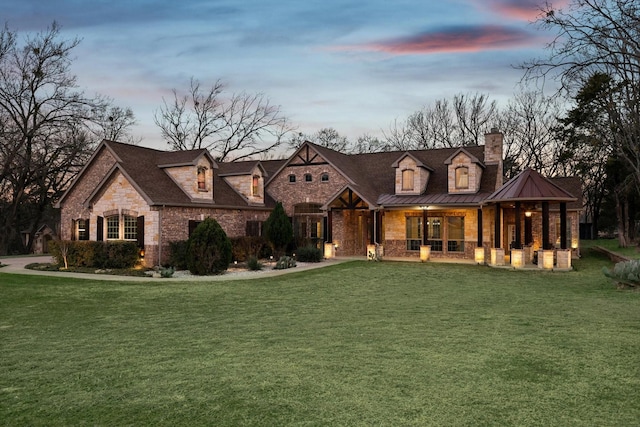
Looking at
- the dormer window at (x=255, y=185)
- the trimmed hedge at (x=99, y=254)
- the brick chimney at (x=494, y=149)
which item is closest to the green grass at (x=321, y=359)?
the trimmed hedge at (x=99, y=254)

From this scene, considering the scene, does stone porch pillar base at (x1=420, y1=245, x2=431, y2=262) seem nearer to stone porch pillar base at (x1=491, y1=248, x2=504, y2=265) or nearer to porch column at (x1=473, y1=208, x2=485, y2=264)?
porch column at (x1=473, y1=208, x2=485, y2=264)

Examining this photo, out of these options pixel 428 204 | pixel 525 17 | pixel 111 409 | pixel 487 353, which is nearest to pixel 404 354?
pixel 487 353

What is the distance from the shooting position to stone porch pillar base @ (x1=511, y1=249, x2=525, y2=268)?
19.7 meters

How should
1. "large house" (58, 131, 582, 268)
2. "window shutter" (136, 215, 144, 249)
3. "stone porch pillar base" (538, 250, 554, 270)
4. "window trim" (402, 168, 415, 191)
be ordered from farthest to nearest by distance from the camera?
"window trim" (402, 168, 415, 191)
"large house" (58, 131, 582, 268)
"window shutter" (136, 215, 144, 249)
"stone porch pillar base" (538, 250, 554, 270)

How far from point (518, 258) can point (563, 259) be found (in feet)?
5.83

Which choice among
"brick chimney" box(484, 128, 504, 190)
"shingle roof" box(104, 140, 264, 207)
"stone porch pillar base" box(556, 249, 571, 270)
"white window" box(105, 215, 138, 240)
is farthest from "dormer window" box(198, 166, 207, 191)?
"stone porch pillar base" box(556, 249, 571, 270)

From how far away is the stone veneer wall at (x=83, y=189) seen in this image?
71.8 feet

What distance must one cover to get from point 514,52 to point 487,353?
8830 millimetres

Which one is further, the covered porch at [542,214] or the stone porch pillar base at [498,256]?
the stone porch pillar base at [498,256]

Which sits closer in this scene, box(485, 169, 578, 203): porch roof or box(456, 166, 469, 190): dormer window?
box(485, 169, 578, 203): porch roof

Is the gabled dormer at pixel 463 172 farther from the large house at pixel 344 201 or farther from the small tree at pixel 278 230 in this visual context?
the small tree at pixel 278 230

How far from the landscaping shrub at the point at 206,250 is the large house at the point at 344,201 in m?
2.42

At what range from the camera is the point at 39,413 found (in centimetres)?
446

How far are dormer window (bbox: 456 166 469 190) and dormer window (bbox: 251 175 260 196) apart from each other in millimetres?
11321
